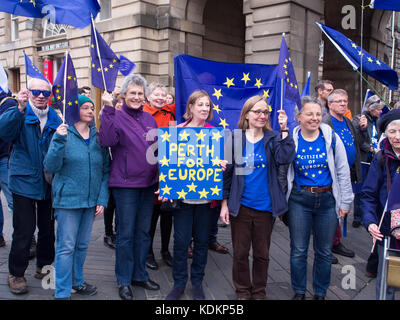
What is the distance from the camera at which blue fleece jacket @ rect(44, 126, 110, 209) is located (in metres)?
3.10

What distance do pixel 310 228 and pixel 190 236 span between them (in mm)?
1110

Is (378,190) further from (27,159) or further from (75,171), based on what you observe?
(27,159)

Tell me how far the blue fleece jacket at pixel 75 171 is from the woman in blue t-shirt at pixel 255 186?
1.21 meters

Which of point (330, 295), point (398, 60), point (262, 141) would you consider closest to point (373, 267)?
point (330, 295)

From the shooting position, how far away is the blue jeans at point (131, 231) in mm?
3385

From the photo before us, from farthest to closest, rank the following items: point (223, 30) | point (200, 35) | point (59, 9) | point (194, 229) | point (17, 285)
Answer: point (223, 30)
point (200, 35)
point (59, 9)
point (17, 285)
point (194, 229)

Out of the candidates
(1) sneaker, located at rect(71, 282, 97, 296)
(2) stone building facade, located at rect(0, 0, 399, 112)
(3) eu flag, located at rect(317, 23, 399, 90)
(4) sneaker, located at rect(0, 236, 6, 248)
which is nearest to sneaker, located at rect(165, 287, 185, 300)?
(1) sneaker, located at rect(71, 282, 97, 296)

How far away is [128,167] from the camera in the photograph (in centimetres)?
333

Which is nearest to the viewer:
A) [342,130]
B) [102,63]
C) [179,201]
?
[179,201]

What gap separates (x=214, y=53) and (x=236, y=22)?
1935 mm

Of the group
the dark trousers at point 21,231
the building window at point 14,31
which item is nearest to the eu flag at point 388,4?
the dark trousers at point 21,231

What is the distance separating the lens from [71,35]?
13.4 meters

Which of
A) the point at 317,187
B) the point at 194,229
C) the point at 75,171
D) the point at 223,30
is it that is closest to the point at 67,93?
the point at 75,171

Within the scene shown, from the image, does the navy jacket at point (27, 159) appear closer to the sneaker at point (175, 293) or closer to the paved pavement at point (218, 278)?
the paved pavement at point (218, 278)
